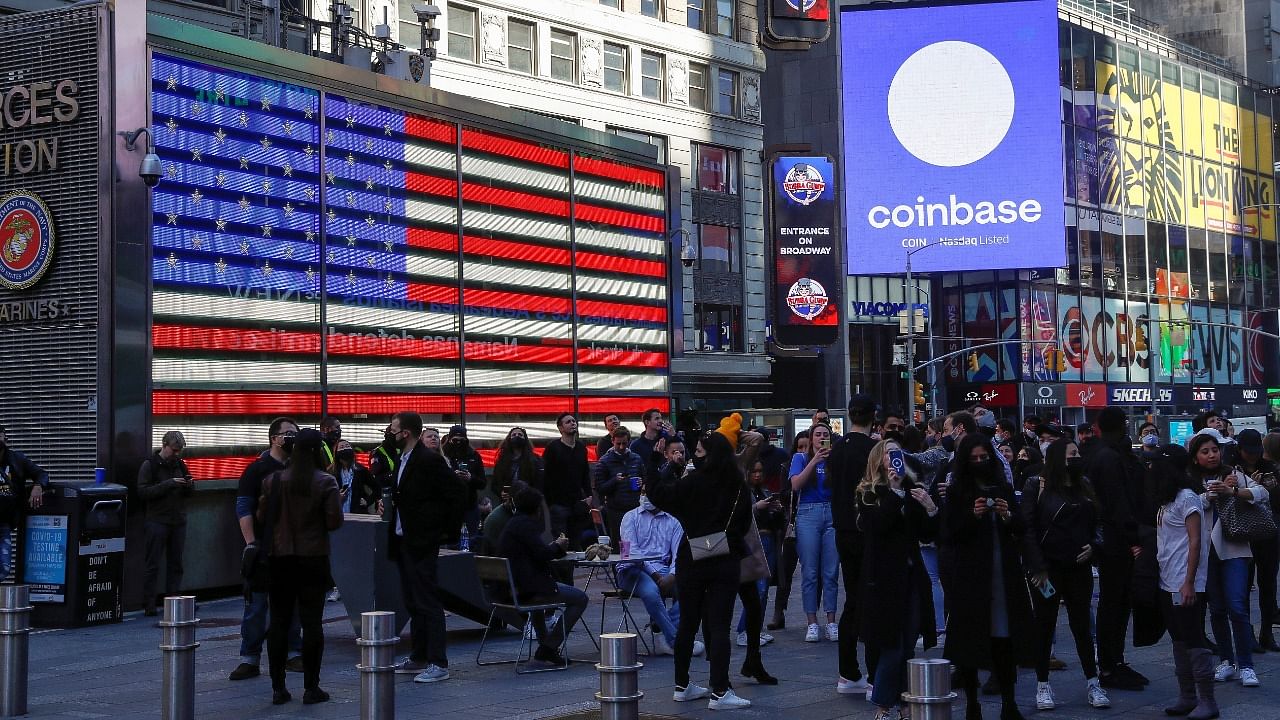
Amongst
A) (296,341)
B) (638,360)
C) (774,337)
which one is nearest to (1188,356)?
(774,337)

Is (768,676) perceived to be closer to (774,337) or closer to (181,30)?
(181,30)

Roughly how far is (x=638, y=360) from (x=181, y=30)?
9643 mm

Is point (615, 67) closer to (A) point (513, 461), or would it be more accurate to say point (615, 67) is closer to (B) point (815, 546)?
(A) point (513, 461)

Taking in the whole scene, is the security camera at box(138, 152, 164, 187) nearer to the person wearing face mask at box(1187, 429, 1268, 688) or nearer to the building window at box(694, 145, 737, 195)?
the person wearing face mask at box(1187, 429, 1268, 688)

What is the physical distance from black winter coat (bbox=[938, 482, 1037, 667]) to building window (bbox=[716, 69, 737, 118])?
4671 cm

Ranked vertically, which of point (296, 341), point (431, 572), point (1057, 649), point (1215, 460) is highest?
point (296, 341)

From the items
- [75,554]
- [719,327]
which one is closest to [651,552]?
[75,554]

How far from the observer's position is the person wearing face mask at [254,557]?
38.1ft

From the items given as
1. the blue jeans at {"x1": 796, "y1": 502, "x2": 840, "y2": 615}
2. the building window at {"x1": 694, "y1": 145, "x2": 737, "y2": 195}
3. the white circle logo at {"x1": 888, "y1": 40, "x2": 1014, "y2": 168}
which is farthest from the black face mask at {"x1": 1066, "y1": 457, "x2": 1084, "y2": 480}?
the white circle logo at {"x1": 888, "y1": 40, "x2": 1014, "y2": 168}

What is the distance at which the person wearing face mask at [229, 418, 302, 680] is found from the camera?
11.6m

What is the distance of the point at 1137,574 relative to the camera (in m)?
10.8

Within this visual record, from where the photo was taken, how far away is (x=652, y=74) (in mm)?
53219

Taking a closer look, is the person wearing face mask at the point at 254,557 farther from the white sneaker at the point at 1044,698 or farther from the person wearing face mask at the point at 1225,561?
the person wearing face mask at the point at 1225,561

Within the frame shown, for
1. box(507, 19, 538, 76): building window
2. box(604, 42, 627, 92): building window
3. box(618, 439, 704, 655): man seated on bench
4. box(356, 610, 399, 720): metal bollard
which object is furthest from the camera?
box(604, 42, 627, 92): building window
